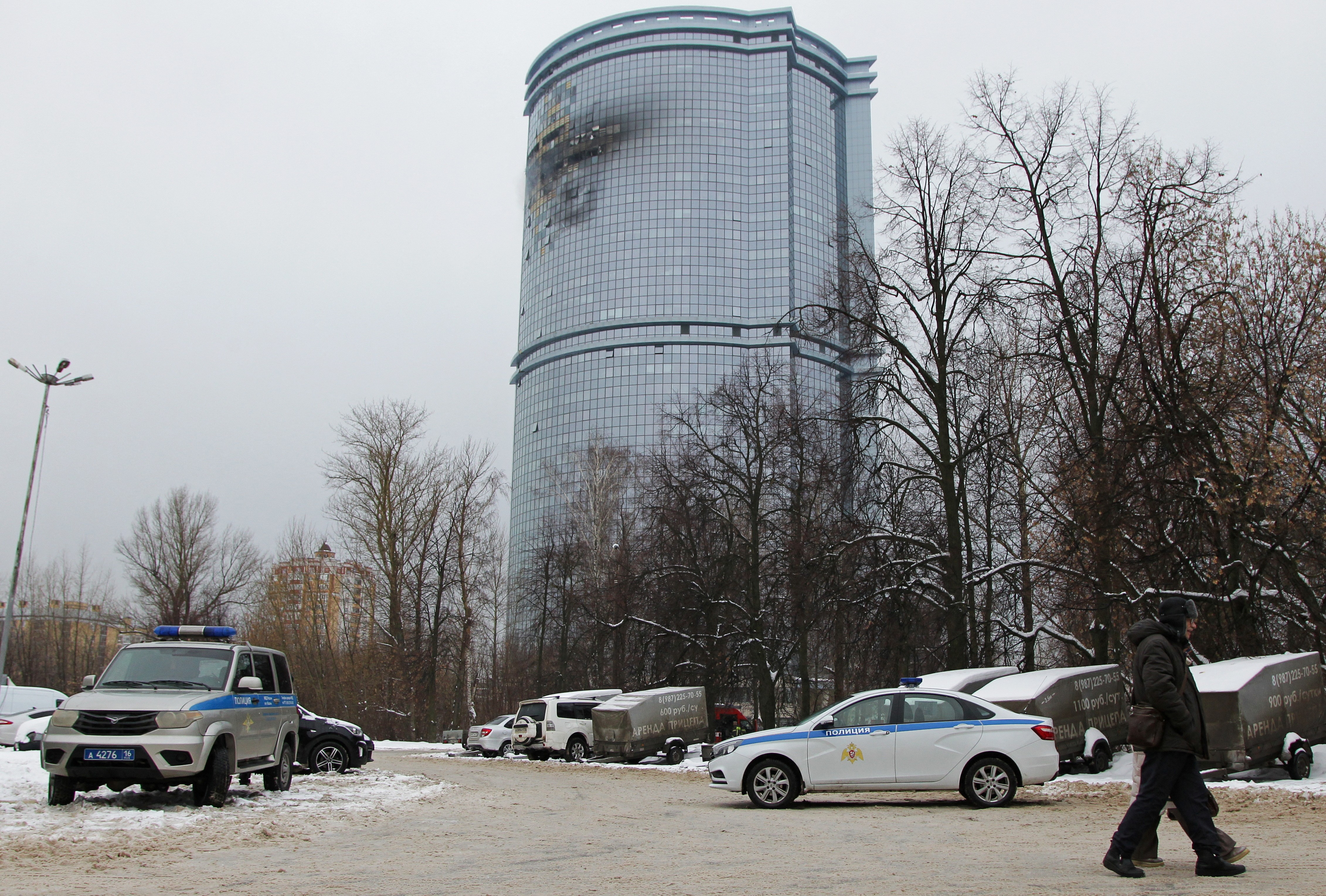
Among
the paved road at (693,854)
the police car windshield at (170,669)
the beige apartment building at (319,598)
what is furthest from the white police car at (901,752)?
the beige apartment building at (319,598)

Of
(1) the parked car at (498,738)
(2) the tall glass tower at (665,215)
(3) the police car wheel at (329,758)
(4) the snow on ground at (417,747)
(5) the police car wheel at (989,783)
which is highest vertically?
(2) the tall glass tower at (665,215)

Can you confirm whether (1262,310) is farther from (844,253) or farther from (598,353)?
(598,353)

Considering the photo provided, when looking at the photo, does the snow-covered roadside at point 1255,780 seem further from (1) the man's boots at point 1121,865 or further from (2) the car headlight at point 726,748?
(1) the man's boots at point 1121,865

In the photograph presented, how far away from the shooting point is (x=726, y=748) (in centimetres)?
1380

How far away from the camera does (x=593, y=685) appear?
41625mm

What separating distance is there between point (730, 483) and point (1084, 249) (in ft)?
51.3

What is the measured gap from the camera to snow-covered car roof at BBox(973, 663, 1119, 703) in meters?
16.1

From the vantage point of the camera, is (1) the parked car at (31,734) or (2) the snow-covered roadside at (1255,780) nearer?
(2) the snow-covered roadside at (1255,780)

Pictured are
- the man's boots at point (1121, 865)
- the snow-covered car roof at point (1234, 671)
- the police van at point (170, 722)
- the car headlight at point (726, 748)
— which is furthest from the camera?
the snow-covered car roof at point (1234, 671)

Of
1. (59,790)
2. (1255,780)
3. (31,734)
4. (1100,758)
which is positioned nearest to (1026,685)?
(1100,758)

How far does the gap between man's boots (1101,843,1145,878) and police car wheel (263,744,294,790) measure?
35.5 feet

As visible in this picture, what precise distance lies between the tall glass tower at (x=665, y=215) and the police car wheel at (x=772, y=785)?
112 m

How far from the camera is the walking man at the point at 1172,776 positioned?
659 cm

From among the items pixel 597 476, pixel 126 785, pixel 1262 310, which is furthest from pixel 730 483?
pixel 597 476
